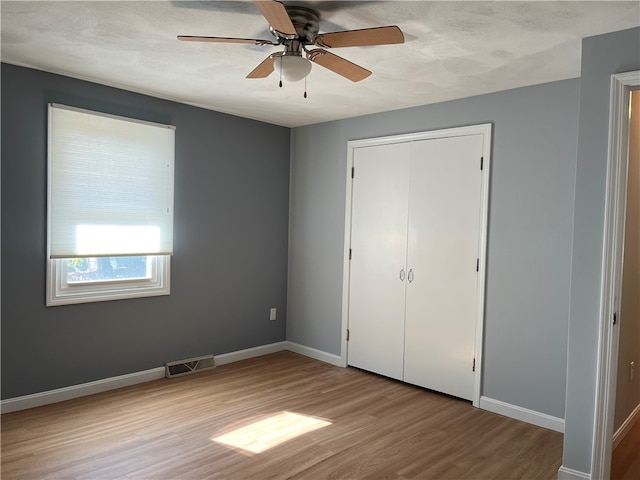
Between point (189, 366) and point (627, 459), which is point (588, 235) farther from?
point (189, 366)

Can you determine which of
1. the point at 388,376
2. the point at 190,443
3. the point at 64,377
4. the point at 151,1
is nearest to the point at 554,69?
the point at 151,1

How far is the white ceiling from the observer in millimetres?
2273

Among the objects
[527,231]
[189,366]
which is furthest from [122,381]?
[527,231]

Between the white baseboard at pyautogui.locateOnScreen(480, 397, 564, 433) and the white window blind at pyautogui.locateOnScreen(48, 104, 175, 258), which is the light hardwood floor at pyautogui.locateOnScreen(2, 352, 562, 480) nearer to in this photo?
the white baseboard at pyautogui.locateOnScreen(480, 397, 564, 433)

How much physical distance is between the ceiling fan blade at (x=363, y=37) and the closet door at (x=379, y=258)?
1.96 metres

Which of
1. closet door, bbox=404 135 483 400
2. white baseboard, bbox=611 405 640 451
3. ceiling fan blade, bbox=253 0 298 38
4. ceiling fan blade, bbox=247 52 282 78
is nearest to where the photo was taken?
ceiling fan blade, bbox=253 0 298 38

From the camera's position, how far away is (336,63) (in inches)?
98.3

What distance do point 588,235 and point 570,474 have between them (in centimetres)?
131

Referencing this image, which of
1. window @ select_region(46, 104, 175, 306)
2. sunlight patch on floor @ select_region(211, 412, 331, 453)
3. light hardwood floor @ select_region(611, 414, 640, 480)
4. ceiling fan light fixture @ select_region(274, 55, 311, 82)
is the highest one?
ceiling fan light fixture @ select_region(274, 55, 311, 82)

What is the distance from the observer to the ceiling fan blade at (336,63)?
240 cm

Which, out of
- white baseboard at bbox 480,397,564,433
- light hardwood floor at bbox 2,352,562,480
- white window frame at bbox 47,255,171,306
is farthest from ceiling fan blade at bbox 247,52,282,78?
white baseboard at bbox 480,397,564,433

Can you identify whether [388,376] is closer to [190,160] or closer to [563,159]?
[563,159]

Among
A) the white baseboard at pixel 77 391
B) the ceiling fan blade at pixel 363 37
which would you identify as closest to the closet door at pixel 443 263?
the ceiling fan blade at pixel 363 37

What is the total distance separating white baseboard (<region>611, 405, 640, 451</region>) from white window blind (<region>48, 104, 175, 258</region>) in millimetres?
3583
